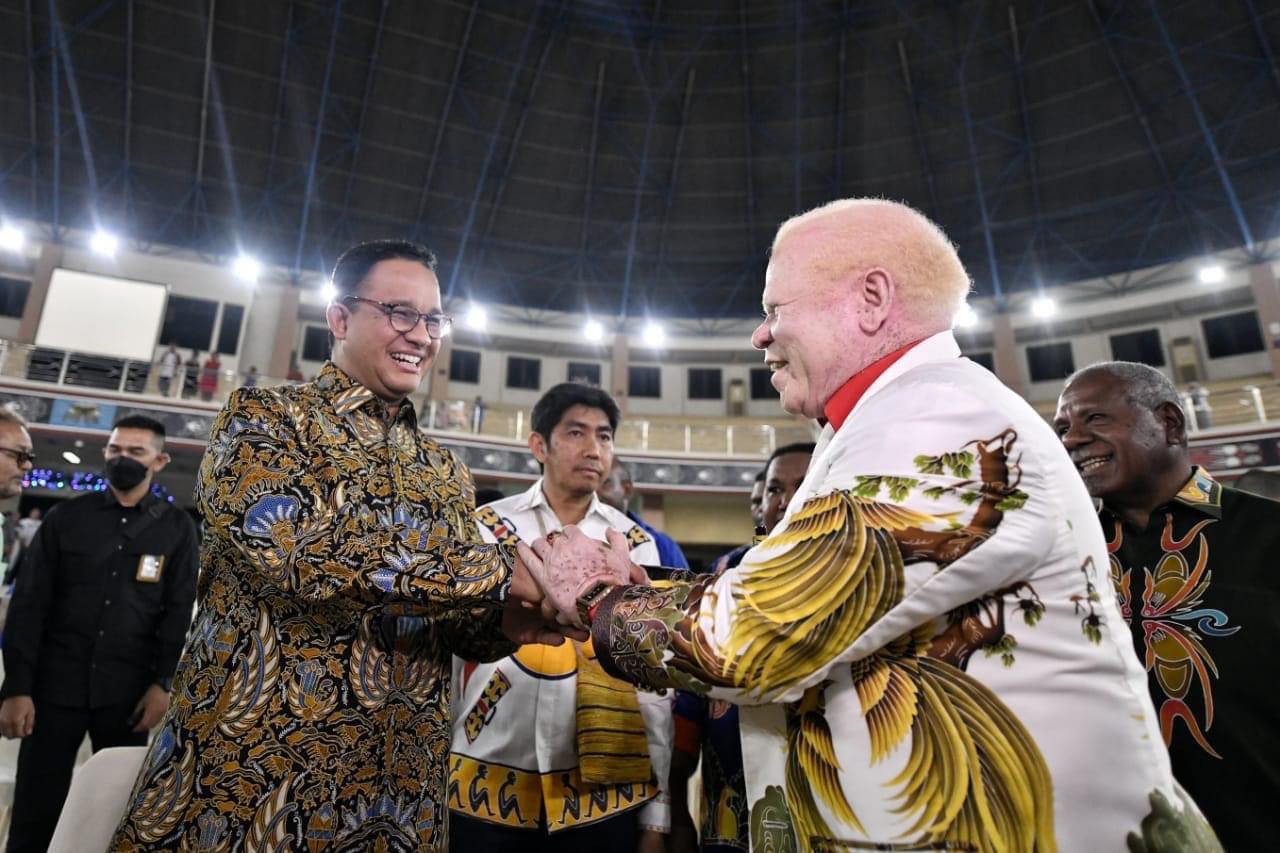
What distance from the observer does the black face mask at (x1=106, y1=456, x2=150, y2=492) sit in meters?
3.41

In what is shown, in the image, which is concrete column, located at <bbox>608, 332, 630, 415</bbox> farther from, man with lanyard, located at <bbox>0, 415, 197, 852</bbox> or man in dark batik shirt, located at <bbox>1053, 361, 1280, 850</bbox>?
man in dark batik shirt, located at <bbox>1053, 361, 1280, 850</bbox>

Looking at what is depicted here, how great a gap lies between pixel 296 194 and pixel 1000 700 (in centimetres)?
1977

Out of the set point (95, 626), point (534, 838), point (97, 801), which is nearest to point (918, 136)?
point (95, 626)

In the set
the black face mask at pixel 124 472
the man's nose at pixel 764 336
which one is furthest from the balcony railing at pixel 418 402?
the man's nose at pixel 764 336

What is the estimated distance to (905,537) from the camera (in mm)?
957

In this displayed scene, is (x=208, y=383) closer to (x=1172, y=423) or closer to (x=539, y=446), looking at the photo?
(x=539, y=446)

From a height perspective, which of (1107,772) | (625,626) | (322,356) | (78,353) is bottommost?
(1107,772)

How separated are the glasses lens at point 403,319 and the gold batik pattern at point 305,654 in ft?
0.86

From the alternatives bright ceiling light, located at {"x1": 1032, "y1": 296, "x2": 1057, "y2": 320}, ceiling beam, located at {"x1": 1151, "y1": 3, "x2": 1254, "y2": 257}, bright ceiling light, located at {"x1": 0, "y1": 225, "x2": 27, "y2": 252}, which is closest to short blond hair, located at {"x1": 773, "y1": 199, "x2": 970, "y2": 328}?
ceiling beam, located at {"x1": 1151, "y1": 3, "x2": 1254, "y2": 257}

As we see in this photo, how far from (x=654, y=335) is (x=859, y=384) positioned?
62.8 ft

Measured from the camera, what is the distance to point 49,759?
2.91 m

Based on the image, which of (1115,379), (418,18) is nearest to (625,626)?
(1115,379)

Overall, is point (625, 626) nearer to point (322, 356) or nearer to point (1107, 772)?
point (1107, 772)

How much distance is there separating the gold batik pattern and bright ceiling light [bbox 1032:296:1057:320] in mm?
19703
